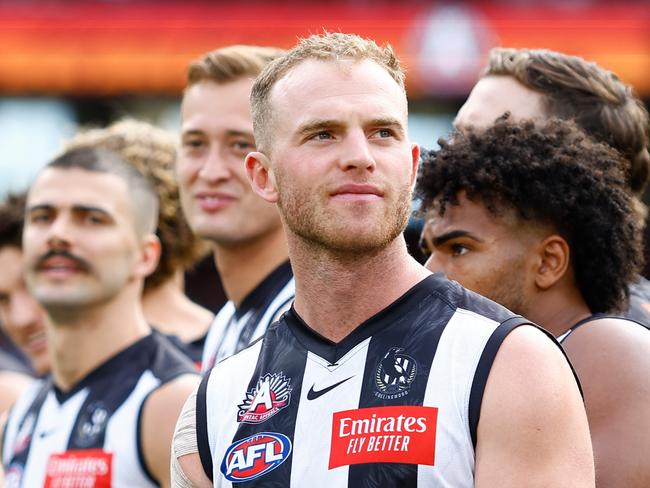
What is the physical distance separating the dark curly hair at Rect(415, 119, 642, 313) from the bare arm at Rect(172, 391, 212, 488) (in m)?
0.94

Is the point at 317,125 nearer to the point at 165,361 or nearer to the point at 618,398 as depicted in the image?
the point at 618,398

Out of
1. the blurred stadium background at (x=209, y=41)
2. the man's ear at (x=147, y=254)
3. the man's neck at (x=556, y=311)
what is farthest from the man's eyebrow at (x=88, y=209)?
the blurred stadium background at (x=209, y=41)

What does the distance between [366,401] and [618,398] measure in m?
0.67

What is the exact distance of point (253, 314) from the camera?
15.5ft

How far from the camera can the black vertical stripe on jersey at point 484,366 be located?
108 inches

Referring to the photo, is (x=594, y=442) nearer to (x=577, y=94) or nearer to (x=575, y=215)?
(x=575, y=215)

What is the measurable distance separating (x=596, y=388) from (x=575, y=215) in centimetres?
57

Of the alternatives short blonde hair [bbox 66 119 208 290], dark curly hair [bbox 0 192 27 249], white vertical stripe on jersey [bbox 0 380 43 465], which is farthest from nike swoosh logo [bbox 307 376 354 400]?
dark curly hair [bbox 0 192 27 249]

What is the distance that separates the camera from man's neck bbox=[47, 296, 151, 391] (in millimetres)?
5125

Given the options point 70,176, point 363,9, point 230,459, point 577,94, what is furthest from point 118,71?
point 230,459

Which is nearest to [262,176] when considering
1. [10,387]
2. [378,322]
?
[378,322]

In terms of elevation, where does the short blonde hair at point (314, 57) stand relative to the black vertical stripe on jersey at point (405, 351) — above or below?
above

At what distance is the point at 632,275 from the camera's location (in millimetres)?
3588

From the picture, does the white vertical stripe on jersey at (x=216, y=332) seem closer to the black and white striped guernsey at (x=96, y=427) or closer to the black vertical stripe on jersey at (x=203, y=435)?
the black and white striped guernsey at (x=96, y=427)
